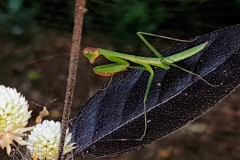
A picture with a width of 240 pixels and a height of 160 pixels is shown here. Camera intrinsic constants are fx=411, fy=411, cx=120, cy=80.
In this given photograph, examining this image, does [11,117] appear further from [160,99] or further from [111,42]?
[111,42]

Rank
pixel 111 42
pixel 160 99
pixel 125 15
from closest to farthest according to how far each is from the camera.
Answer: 1. pixel 160 99
2. pixel 125 15
3. pixel 111 42

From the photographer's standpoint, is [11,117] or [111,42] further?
[111,42]

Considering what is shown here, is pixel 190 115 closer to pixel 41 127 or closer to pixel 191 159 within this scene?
pixel 41 127

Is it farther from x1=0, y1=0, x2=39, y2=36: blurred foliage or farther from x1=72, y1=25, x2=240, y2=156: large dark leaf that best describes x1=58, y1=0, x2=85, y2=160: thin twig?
x1=0, y1=0, x2=39, y2=36: blurred foliage

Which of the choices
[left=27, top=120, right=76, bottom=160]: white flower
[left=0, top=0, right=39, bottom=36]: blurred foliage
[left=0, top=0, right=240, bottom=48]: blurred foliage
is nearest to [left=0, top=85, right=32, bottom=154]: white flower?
[left=27, top=120, right=76, bottom=160]: white flower

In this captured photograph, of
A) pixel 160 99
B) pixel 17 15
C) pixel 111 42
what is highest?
pixel 17 15

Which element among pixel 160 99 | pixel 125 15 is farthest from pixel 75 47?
pixel 125 15

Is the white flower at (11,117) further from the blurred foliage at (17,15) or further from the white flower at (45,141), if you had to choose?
the blurred foliage at (17,15)
